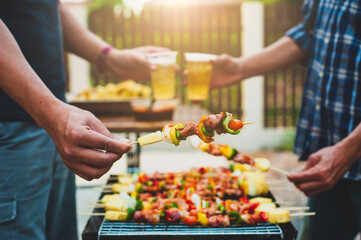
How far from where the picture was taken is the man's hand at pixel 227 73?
127 inches

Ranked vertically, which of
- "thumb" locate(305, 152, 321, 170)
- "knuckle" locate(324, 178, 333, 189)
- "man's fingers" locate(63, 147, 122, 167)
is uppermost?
"man's fingers" locate(63, 147, 122, 167)

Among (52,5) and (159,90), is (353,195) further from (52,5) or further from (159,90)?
(52,5)

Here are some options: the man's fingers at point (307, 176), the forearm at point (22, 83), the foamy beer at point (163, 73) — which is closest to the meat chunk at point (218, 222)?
the man's fingers at point (307, 176)

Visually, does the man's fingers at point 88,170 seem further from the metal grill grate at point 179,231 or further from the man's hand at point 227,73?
the man's hand at point 227,73

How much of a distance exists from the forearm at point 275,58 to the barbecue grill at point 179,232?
4.92ft

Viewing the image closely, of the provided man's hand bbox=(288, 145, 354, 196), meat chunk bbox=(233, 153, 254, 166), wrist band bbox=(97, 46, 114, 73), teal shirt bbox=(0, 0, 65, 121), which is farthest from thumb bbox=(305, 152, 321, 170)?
wrist band bbox=(97, 46, 114, 73)

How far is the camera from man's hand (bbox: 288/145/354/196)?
7.53 feet

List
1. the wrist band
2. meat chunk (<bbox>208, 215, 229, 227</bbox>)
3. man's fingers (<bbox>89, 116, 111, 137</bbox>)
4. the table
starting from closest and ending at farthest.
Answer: man's fingers (<bbox>89, 116, 111, 137</bbox>)
meat chunk (<bbox>208, 215, 229, 227</bbox>)
the wrist band
the table

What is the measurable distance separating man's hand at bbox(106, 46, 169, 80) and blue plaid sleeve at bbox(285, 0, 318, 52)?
1075 millimetres

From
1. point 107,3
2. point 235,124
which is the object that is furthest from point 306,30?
point 107,3

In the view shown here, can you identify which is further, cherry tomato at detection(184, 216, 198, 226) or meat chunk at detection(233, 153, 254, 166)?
meat chunk at detection(233, 153, 254, 166)

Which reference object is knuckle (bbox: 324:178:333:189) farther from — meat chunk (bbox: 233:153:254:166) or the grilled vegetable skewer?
the grilled vegetable skewer

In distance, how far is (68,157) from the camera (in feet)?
5.29

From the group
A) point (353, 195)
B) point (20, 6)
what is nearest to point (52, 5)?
point (20, 6)
